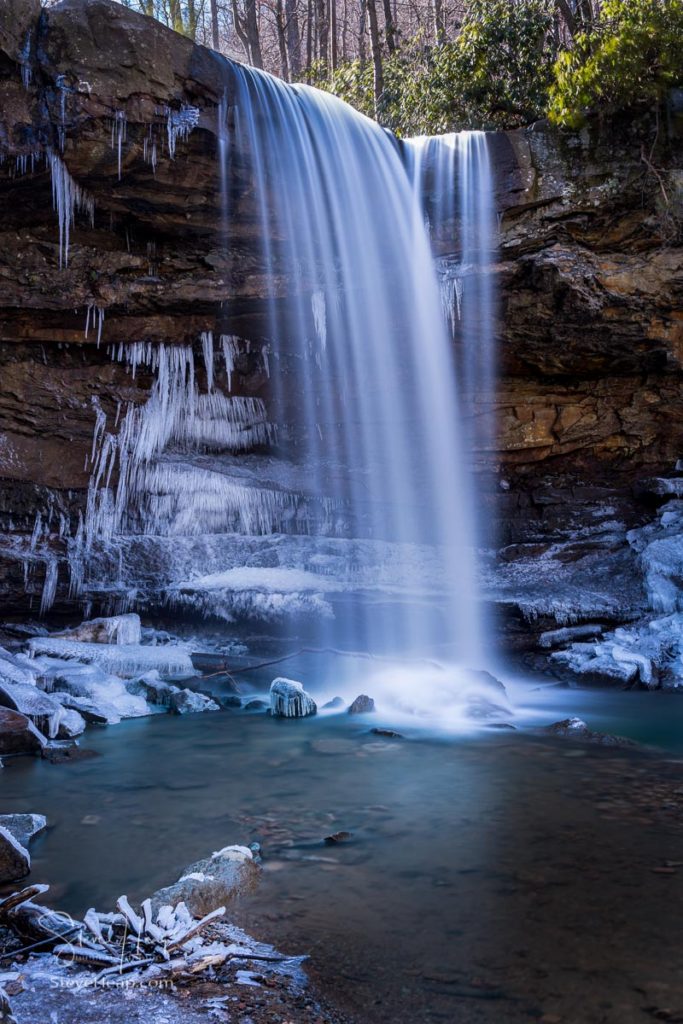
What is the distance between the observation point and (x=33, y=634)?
10.4 meters

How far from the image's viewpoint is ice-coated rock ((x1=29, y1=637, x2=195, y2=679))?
887 cm

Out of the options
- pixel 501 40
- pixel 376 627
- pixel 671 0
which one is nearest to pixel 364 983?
pixel 376 627

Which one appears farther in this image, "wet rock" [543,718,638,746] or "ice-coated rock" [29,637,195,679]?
"ice-coated rock" [29,637,195,679]

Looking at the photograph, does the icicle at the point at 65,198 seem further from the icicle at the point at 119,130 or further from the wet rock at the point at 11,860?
the wet rock at the point at 11,860

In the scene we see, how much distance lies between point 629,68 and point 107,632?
31.3ft

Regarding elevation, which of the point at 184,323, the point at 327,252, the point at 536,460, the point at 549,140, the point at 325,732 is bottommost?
the point at 325,732

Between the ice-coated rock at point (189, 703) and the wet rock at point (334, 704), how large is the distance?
1045 mm

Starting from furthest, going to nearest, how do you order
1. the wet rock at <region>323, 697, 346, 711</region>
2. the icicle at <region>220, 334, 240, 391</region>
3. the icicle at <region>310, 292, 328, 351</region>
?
1. the icicle at <region>220, 334, 240, 391</region>
2. the icicle at <region>310, 292, 328, 351</region>
3. the wet rock at <region>323, 697, 346, 711</region>

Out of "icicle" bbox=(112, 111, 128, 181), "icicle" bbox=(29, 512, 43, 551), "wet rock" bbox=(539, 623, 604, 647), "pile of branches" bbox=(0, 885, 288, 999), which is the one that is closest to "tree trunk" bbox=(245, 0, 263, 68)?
"icicle" bbox=(112, 111, 128, 181)

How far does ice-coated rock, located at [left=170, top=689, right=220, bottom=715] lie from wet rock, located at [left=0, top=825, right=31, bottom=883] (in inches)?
155

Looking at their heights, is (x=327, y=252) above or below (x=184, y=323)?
above

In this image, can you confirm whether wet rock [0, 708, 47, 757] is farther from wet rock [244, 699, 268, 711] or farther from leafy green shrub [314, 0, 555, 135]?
leafy green shrub [314, 0, 555, 135]

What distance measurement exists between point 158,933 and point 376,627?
7.59 metres

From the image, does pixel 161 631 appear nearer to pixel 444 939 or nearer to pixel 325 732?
pixel 325 732
